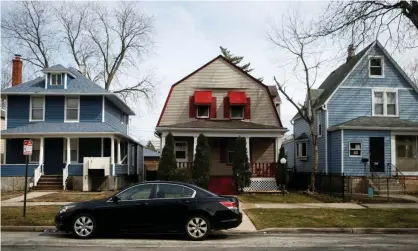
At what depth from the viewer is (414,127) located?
2667cm

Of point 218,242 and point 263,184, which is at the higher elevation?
point 263,184

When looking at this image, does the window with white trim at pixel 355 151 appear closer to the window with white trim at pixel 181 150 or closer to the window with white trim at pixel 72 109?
the window with white trim at pixel 181 150

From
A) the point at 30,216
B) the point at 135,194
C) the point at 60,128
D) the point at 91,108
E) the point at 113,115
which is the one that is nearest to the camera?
the point at 135,194

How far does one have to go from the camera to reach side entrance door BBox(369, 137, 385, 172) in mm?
27344

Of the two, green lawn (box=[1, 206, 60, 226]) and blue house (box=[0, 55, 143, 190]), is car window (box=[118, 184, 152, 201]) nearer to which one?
green lawn (box=[1, 206, 60, 226])

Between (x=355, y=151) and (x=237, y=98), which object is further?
(x=237, y=98)

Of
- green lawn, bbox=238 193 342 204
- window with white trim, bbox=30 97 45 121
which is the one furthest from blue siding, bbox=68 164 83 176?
green lawn, bbox=238 193 342 204

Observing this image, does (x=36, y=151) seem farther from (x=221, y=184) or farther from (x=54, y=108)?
(x=221, y=184)

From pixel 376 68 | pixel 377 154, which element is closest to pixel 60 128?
pixel 377 154

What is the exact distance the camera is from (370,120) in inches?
1098

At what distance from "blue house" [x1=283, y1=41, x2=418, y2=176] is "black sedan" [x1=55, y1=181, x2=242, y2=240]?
1732 cm

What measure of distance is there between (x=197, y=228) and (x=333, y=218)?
5.77 m

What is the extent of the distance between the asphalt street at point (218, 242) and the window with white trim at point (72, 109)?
16.4 m

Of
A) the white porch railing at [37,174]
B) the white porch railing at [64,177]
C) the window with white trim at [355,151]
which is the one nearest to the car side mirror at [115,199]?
the white porch railing at [64,177]
